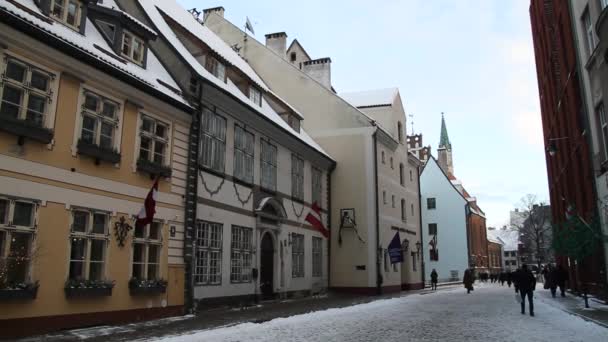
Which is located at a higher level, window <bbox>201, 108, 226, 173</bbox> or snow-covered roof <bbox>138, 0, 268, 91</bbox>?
snow-covered roof <bbox>138, 0, 268, 91</bbox>

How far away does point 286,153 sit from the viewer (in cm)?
2653

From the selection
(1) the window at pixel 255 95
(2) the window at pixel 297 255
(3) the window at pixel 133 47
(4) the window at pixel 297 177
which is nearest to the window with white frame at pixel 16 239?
(3) the window at pixel 133 47

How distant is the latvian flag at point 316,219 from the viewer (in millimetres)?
27481

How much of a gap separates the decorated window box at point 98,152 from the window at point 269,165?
9.68m

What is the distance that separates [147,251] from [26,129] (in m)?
5.21

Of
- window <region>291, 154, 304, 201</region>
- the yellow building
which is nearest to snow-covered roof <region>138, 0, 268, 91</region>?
the yellow building

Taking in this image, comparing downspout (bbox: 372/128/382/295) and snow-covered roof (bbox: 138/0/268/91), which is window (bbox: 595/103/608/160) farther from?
downspout (bbox: 372/128/382/295)

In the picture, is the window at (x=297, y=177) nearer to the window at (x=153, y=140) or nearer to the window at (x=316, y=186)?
the window at (x=316, y=186)

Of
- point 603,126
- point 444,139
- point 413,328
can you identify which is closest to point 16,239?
point 413,328

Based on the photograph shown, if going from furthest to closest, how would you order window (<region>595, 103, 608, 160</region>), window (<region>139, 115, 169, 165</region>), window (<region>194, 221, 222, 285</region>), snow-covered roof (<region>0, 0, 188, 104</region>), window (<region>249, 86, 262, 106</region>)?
window (<region>249, 86, 262, 106</region>), window (<region>595, 103, 608, 160</region>), window (<region>194, 221, 222, 285</region>), window (<region>139, 115, 169, 165</region>), snow-covered roof (<region>0, 0, 188, 104</region>)

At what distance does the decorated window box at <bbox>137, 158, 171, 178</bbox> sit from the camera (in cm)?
1564

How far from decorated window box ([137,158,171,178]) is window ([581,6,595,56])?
15.7m

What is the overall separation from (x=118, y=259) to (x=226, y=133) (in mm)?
7553

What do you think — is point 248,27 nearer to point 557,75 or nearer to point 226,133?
point 226,133
